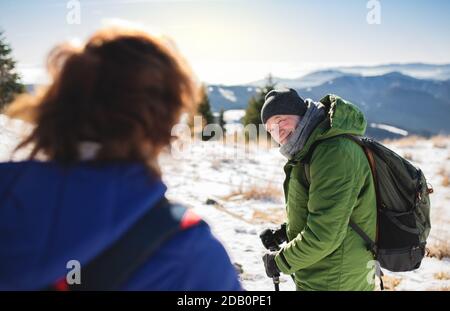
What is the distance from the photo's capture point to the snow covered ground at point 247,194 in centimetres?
390

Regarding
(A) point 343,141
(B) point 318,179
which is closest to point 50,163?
(B) point 318,179

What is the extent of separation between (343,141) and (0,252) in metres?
1.62

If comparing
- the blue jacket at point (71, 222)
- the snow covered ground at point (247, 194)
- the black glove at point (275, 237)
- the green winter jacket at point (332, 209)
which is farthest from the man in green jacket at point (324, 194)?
the blue jacket at point (71, 222)

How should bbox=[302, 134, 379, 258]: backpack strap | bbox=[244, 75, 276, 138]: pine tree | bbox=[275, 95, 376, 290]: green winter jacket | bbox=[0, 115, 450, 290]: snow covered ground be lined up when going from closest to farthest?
bbox=[275, 95, 376, 290]: green winter jacket < bbox=[302, 134, 379, 258]: backpack strap < bbox=[0, 115, 450, 290]: snow covered ground < bbox=[244, 75, 276, 138]: pine tree

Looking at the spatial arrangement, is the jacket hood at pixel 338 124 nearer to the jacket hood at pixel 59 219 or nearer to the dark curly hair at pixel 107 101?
the dark curly hair at pixel 107 101

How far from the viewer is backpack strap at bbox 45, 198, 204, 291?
0.85 metres

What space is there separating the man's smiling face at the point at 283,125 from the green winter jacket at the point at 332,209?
0.45 ft

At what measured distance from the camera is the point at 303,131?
6.84ft

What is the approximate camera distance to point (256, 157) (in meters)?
11.2

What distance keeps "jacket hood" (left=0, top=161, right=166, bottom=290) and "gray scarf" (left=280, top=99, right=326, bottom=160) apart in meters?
1.34

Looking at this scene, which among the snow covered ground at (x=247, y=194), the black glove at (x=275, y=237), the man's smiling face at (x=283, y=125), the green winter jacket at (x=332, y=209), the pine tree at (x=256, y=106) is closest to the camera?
the green winter jacket at (x=332, y=209)

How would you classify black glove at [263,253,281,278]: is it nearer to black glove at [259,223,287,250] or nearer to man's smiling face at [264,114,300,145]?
black glove at [259,223,287,250]

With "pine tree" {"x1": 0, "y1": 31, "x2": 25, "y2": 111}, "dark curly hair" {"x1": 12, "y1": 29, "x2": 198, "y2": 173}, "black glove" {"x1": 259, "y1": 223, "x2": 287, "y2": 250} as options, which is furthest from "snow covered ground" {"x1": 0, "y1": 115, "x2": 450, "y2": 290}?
"pine tree" {"x1": 0, "y1": 31, "x2": 25, "y2": 111}
